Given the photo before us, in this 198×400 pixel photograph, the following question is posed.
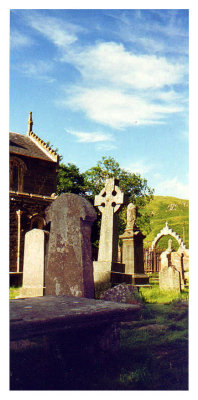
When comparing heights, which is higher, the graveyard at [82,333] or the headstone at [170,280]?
the graveyard at [82,333]

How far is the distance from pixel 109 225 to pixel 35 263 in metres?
2.47

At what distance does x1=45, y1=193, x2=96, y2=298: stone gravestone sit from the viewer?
427cm

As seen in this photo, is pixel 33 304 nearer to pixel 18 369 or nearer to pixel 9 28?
pixel 18 369

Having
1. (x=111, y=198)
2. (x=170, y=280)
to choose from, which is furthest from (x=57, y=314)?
(x=170, y=280)

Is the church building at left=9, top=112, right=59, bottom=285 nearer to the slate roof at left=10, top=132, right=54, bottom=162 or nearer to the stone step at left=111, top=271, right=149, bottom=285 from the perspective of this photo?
the slate roof at left=10, top=132, right=54, bottom=162

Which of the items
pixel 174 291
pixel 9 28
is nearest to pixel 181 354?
pixel 9 28

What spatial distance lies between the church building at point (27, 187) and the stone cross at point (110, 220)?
4227 millimetres

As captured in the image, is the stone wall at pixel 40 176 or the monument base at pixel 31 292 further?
the stone wall at pixel 40 176

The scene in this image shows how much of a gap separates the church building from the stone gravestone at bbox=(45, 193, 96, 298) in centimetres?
742

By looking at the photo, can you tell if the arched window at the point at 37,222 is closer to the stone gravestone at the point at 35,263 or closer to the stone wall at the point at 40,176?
the stone wall at the point at 40,176

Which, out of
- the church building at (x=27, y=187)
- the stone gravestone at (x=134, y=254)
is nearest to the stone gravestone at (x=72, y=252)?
the stone gravestone at (x=134, y=254)

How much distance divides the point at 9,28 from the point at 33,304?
3.50 meters

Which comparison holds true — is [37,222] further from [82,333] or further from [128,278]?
[82,333]

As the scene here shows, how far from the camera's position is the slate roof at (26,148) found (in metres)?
16.8
